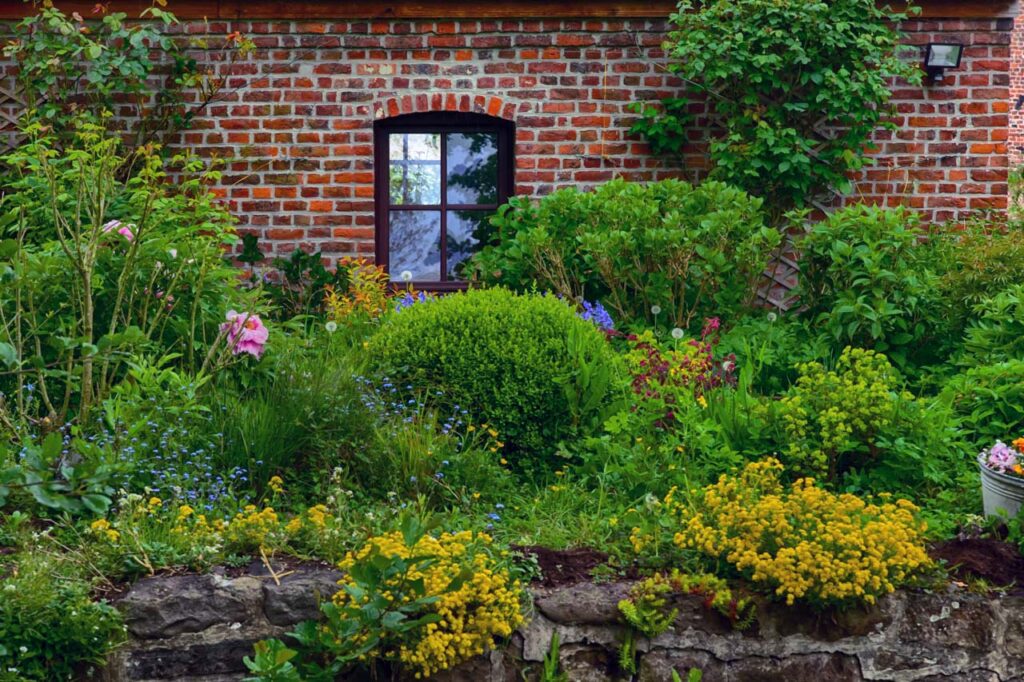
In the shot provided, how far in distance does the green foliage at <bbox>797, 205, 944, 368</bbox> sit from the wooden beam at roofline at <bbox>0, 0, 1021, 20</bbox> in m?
2.28

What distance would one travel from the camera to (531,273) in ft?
24.3

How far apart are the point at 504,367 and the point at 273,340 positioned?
3.80 ft

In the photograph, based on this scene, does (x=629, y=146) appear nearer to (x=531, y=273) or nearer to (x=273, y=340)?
(x=531, y=273)

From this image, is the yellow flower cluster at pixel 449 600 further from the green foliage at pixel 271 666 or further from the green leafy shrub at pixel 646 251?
the green leafy shrub at pixel 646 251

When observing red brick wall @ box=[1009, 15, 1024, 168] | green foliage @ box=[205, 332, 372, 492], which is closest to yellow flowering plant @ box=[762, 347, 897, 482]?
green foliage @ box=[205, 332, 372, 492]

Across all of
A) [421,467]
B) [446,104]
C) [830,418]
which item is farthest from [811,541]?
[446,104]

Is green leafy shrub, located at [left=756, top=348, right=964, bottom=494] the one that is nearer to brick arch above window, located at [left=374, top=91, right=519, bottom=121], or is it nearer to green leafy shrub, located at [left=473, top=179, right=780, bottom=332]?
green leafy shrub, located at [left=473, top=179, right=780, bottom=332]

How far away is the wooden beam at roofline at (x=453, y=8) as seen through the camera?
27.6 ft

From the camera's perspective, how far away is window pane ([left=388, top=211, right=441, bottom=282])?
889 cm

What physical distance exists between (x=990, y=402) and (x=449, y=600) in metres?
2.85

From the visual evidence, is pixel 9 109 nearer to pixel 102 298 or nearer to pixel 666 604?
pixel 102 298

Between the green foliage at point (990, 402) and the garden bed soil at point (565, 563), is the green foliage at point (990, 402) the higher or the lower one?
the higher one

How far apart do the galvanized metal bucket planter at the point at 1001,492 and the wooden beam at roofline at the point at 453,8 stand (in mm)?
4791

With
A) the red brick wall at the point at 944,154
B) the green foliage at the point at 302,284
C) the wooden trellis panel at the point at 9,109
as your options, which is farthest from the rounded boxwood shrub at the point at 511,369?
the wooden trellis panel at the point at 9,109
